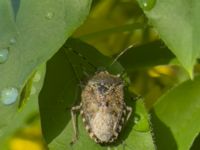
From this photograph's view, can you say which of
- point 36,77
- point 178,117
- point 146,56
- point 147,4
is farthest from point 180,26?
point 146,56

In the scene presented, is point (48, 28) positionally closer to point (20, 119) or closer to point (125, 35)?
point (20, 119)

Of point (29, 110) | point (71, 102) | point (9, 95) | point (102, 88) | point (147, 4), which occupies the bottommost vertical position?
point (102, 88)

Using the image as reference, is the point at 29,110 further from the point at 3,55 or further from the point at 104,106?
the point at 3,55

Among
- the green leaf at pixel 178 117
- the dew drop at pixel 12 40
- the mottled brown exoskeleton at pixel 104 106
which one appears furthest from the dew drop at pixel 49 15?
the green leaf at pixel 178 117

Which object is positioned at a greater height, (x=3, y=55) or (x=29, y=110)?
Result: (x=3, y=55)

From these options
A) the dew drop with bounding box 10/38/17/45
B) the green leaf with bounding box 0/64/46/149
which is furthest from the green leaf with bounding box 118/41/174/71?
the dew drop with bounding box 10/38/17/45

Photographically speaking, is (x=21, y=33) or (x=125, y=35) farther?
(x=125, y=35)

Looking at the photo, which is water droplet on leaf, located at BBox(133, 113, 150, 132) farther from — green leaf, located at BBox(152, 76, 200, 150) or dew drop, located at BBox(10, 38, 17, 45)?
dew drop, located at BBox(10, 38, 17, 45)

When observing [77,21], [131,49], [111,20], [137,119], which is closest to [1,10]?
[77,21]

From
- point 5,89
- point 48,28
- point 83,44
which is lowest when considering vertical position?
point 83,44
